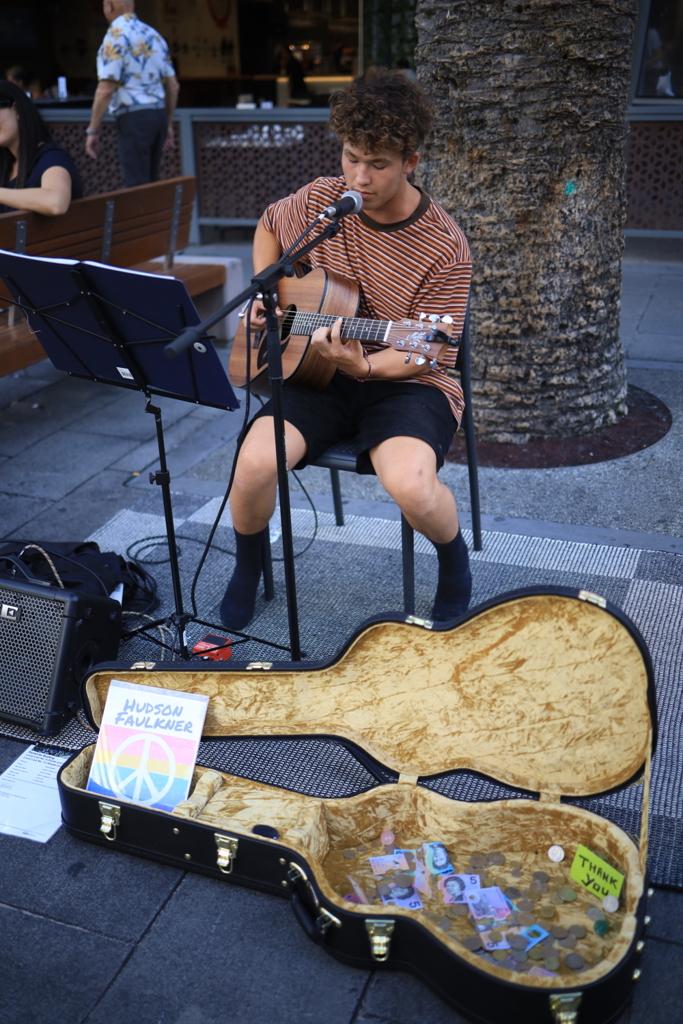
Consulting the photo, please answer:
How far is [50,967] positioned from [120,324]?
142 centimetres

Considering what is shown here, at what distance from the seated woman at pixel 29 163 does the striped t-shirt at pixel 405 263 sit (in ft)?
5.92

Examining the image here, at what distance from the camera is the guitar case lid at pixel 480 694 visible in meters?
1.70

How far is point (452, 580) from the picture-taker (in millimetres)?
2613

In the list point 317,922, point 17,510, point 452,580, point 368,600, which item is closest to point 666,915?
point 317,922

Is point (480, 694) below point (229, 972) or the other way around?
the other way around

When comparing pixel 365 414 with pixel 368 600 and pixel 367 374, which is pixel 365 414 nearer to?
pixel 367 374

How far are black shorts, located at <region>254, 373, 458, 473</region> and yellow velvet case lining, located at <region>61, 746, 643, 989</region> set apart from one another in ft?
3.22

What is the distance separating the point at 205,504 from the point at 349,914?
2167 mm

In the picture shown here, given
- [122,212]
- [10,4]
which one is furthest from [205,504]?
[10,4]

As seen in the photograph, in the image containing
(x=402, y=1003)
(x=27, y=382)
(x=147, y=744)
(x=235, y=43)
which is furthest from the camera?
(x=235, y=43)

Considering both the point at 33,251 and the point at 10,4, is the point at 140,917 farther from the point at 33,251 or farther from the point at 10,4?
the point at 10,4

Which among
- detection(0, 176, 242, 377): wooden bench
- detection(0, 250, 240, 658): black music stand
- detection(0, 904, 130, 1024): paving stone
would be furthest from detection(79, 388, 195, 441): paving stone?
detection(0, 904, 130, 1024): paving stone

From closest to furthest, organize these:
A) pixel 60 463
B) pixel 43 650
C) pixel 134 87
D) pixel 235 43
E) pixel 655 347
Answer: pixel 43 650
pixel 60 463
pixel 655 347
pixel 134 87
pixel 235 43

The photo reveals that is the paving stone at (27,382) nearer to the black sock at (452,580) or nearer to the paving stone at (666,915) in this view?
the black sock at (452,580)
